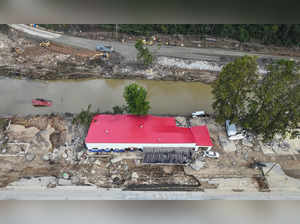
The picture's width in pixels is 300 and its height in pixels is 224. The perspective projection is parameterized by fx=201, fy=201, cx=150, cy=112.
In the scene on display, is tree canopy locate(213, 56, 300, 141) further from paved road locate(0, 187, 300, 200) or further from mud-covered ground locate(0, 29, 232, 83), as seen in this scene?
mud-covered ground locate(0, 29, 232, 83)

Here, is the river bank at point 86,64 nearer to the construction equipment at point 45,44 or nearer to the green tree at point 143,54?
the construction equipment at point 45,44

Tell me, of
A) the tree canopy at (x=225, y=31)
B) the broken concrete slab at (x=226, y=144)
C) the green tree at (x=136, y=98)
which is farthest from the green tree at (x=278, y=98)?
the tree canopy at (x=225, y=31)

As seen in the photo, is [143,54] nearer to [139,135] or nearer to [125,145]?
[139,135]

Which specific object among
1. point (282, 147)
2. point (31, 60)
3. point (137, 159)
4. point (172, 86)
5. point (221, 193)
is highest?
point (31, 60)
